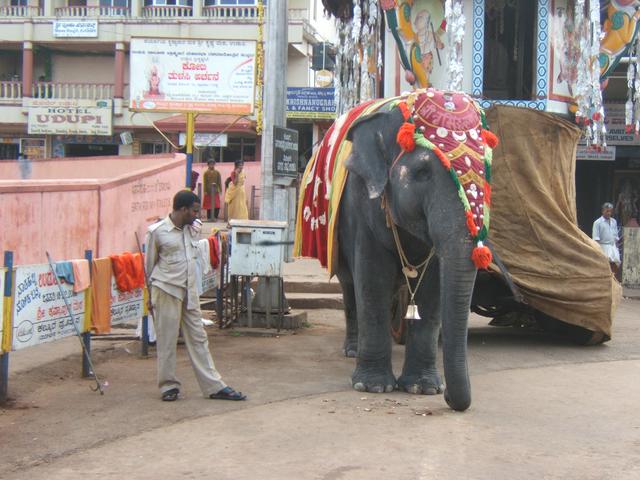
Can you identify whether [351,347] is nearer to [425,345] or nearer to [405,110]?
[425,345]

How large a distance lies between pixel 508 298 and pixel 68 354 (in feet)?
15.2

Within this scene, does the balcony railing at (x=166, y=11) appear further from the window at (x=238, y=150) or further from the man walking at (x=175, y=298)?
the man walking at (x=175, y=298)

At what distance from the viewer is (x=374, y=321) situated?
7.00m

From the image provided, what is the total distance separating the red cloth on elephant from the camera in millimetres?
8227

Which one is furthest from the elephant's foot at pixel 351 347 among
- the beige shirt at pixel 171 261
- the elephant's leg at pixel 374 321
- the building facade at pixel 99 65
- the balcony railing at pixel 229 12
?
the balcony railing at pixel 229 12

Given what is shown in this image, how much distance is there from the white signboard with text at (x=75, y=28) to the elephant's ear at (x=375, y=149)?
86.2 ft

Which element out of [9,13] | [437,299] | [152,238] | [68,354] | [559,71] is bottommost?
[68,354]

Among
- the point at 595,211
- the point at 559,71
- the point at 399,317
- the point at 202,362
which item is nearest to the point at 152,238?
the point at 202,362

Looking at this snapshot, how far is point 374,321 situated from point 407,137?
1573 millimetres

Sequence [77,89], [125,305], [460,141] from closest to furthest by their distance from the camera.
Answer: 1. [460,141]
2. [125,305]
3. [77,89]

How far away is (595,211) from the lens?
1952 centimetres

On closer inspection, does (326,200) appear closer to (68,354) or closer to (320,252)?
(320,252)

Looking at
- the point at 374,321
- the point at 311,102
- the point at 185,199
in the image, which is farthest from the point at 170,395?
the point at 311,102

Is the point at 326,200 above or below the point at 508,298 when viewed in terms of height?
above
